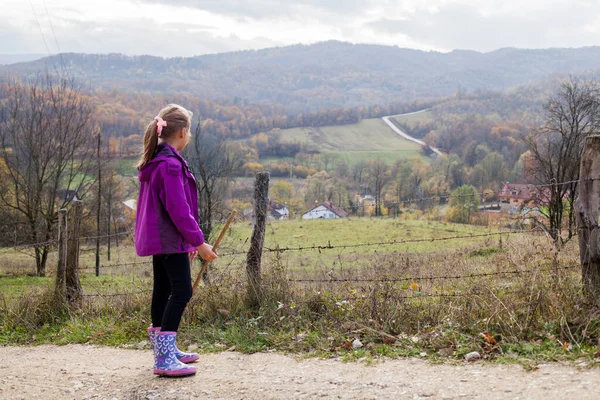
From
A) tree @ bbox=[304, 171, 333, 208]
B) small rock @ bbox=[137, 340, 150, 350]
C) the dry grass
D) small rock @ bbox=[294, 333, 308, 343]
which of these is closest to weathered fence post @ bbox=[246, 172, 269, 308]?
the dry grass

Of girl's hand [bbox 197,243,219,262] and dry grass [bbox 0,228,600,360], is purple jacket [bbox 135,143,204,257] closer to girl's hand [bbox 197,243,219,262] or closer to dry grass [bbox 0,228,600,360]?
girl's hand [bbox 197,243,219,262]

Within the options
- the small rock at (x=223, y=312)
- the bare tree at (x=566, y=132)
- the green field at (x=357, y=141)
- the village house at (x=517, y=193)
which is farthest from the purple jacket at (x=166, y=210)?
the green field at (x=357, y=141)

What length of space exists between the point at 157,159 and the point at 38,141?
2136 centimetres

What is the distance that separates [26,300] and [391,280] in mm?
4858

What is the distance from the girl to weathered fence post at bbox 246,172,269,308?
5.00 feet

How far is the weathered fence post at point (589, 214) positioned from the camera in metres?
4.78

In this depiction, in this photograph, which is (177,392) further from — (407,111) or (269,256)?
(407,111)

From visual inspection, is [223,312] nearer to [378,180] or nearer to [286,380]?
[286,380]

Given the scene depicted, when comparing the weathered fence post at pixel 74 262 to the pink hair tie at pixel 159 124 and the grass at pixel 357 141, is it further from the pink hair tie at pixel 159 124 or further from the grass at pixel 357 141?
the grass at pixel 357 141

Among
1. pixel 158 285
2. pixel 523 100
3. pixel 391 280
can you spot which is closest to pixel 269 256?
pixel 391 280

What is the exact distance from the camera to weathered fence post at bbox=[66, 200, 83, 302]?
7.12 meters

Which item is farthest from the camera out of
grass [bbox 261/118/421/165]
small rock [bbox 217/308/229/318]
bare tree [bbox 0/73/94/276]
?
grass [bbox 261/118/421/165]

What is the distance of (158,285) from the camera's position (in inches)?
183

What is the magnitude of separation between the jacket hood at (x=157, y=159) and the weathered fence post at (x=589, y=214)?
3.64 m
